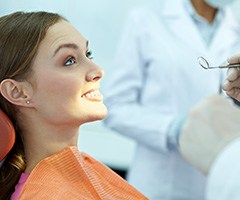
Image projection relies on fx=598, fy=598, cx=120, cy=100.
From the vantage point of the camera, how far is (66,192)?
938 millimetres

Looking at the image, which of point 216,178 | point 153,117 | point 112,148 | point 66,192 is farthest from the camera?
point 112,148

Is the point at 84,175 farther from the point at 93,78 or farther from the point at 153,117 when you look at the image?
the point at 153,117

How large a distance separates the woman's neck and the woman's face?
0.87 m

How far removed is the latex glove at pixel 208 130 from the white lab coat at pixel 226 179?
0.20m

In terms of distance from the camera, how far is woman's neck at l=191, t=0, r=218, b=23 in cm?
179

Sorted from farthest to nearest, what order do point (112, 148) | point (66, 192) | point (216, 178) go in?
point (112, 148) < point (216, 178) < point (66, 192)

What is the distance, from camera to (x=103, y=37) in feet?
7.39

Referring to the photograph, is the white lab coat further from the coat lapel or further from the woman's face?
the coat lapel

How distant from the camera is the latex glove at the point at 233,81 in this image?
90 cm

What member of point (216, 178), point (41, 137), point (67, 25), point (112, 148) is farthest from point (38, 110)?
point (112, 148)

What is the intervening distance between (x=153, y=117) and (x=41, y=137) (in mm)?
718

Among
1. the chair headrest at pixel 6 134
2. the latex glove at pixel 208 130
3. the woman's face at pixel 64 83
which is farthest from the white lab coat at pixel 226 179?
the chair headrest at pixel 6 134

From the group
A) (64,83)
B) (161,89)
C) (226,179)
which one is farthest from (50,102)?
(161,89)

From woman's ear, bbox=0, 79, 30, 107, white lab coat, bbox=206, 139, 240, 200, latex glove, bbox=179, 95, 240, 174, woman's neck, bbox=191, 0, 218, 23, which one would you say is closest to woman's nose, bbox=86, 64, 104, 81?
woman's ear, bbox=0, 79, 30, 107
